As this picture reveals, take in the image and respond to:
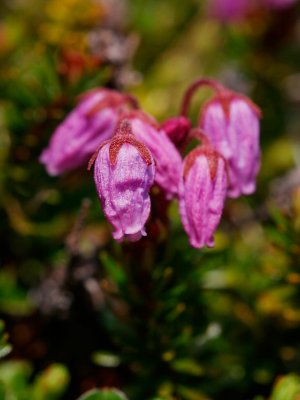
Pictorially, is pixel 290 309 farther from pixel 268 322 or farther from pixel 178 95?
pixel 178 95

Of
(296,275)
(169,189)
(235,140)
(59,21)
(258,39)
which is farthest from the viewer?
(258,39)

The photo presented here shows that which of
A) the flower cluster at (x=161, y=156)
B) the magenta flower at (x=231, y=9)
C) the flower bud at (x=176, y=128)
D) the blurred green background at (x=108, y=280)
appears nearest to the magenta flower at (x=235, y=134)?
the flower cluster at (x=161, y=156)

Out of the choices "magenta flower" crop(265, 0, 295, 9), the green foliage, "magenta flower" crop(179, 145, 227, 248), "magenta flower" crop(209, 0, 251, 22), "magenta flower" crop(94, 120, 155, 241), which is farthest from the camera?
"magenta flower" crop(209, 0, 251, 22)

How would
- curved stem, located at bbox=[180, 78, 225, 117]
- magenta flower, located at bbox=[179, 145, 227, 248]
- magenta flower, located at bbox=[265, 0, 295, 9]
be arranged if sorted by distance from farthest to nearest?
magenta flower, located at bbox=[265, 0, 295, 9]
curved stem, located at bbox=[180, 78, 225, 117]
magenta flower, located at bbox=[179, 145, 227, 248]

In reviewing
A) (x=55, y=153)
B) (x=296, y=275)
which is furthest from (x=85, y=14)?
(x=296, y=275)

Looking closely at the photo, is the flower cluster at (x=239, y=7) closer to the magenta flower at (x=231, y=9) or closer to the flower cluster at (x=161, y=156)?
the magenta flower at (x=231, y=9)

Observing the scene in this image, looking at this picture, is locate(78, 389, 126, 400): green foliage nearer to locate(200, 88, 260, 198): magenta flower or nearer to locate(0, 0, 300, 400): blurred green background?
locate(0, 0, 300, 400): blurred green background

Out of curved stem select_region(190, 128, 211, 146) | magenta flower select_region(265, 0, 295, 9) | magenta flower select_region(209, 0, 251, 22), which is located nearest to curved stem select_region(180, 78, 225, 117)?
curved stem select_region(190, 128, 211, 146)
